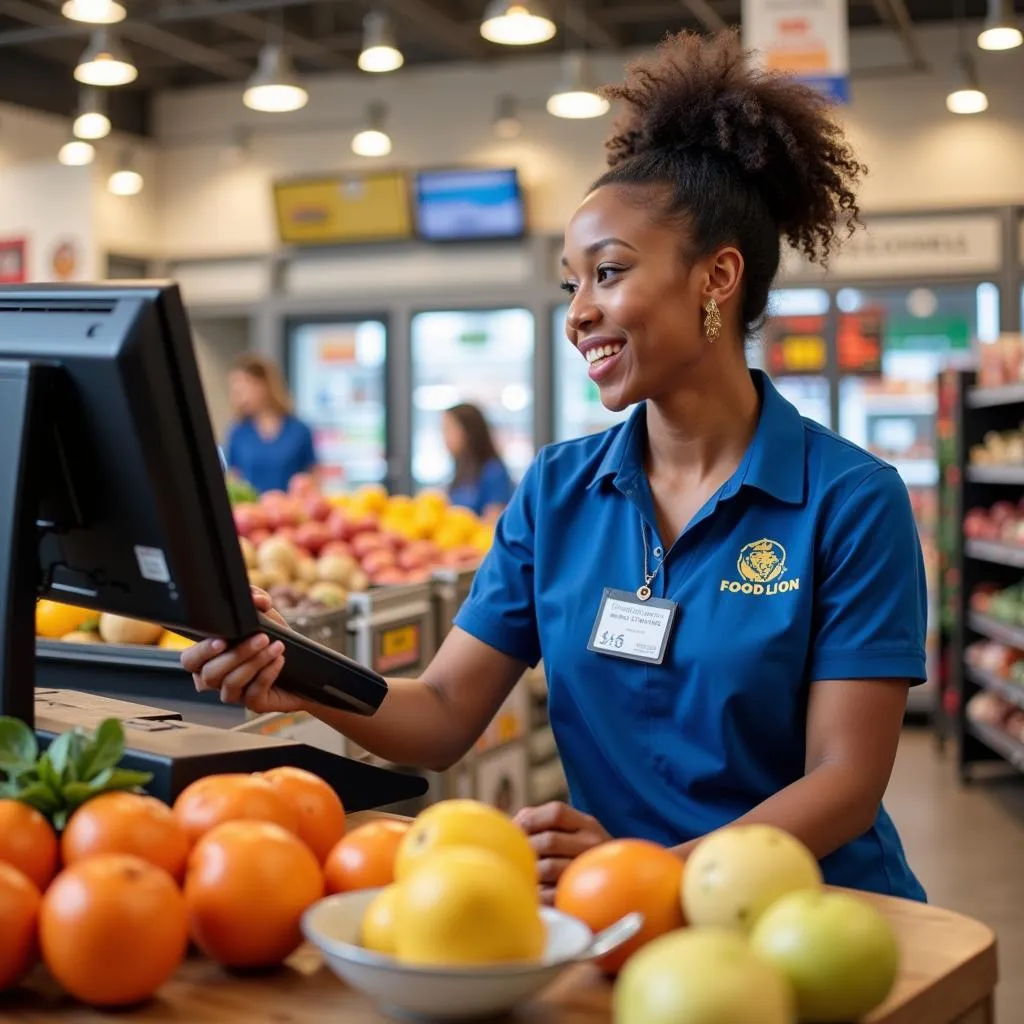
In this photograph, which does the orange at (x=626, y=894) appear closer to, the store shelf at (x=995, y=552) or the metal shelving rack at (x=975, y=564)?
the store shelf at (x=995, y=552)

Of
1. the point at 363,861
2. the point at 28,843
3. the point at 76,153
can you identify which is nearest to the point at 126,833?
the point at 28,843

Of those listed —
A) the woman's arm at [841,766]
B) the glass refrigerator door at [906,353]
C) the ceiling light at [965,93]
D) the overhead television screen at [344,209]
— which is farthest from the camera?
the overhead television screen at [344,209]

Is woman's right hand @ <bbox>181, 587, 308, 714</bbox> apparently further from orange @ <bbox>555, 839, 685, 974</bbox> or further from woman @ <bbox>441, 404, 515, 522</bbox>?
woman @ <bbox>441, 404, 515, 522</bbox>

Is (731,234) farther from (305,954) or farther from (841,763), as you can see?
(305,954)

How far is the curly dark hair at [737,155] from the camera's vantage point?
1943 millimetres

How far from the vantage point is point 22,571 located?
1.37 metres

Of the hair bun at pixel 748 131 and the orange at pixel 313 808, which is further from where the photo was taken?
the hair bun at pixel 748 131

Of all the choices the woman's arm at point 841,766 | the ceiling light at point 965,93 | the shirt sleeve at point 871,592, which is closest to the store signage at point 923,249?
the ceiling light at point 965,93

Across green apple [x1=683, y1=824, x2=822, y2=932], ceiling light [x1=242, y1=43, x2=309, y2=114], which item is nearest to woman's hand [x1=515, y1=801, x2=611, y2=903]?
green apple [x1=683, y1=824, x2=822, y2=932]

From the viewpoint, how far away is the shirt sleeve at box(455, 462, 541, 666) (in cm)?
203

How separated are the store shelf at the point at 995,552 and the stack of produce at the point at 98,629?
391cm

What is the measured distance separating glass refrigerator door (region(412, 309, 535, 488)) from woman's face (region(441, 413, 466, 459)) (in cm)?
258

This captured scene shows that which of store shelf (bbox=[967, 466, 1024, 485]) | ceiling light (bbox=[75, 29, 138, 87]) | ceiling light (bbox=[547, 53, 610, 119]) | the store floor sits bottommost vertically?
the store floor

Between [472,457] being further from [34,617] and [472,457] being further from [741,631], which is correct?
[34,617]
